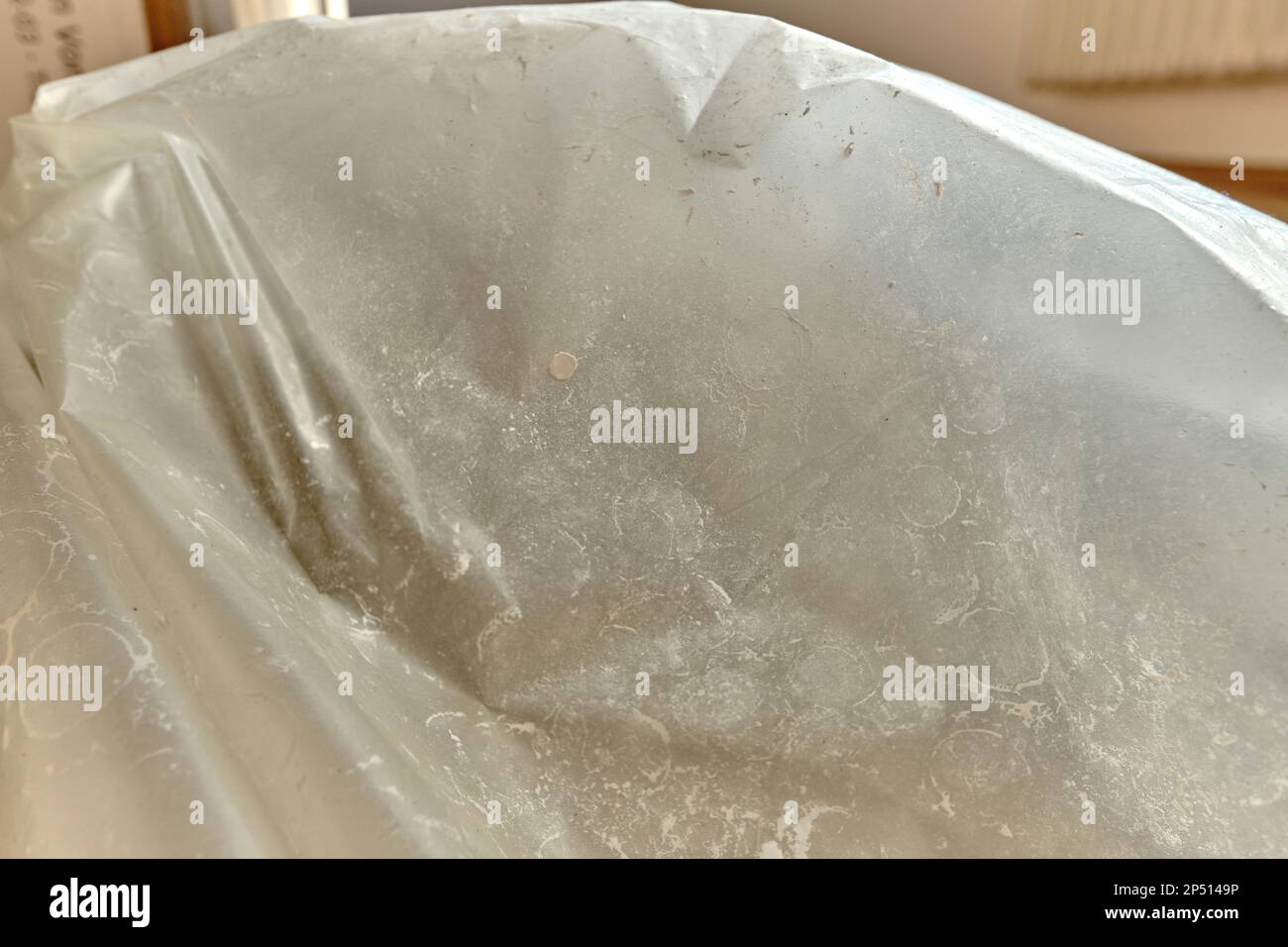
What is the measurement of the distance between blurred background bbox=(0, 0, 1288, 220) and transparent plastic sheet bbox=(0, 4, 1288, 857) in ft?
1.14

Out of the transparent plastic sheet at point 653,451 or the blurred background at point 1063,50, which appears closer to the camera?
the transparent plastic sheet at point 653,451

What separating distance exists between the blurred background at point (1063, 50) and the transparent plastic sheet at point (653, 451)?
0.35 meters

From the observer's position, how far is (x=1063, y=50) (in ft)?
7.73

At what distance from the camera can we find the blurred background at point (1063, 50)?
121 centimetres

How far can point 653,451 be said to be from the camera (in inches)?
31.8

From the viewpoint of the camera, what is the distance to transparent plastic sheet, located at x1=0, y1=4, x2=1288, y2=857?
67 centimetres

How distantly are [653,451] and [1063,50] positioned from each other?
2.14 m

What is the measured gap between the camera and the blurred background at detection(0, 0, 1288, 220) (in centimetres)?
121

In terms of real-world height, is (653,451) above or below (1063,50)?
below

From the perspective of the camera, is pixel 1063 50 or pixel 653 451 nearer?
pixel 653 451

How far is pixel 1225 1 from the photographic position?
194 centimetres

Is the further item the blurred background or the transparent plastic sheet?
the blurred background

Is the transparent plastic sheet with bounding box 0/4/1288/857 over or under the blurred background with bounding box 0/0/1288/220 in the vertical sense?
under
